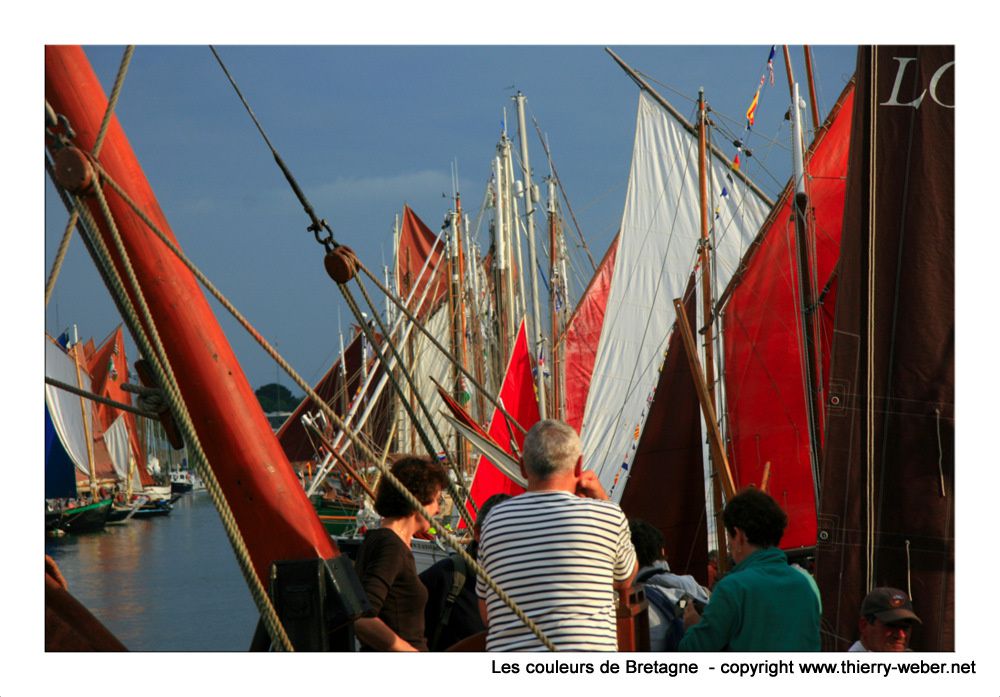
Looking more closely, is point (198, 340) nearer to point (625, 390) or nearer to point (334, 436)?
point (625, 390)

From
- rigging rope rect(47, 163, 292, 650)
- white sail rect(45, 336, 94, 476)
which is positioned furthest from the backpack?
white sail rect(45, 336, 94, 476)

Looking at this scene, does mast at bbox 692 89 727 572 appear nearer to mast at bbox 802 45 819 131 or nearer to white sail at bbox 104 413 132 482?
mast at bbox 802 45 819 131

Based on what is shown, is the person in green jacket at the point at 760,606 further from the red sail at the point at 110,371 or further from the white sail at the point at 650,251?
the red sail at the point at 110,371

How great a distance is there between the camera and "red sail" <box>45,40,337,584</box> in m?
3.99

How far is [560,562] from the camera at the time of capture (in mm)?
3699

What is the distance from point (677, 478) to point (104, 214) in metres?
14.0

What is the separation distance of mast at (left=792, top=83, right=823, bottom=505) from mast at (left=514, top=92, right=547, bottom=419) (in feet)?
33.8

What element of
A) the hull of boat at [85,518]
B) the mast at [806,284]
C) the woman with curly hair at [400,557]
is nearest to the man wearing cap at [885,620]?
the woman with curly hair at [400,557]

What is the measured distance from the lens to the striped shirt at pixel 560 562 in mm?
3697

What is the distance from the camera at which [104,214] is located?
3.80 meters

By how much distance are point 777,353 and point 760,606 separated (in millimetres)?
11638

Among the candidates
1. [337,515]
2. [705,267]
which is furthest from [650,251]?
[337,515]

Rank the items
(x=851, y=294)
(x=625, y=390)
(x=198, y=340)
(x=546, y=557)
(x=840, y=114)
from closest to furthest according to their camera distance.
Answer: (x=546, y=557) → (x=198, y=340) → (x=851, y=294) → (x=840, y=114) → (x=625, y=390)
